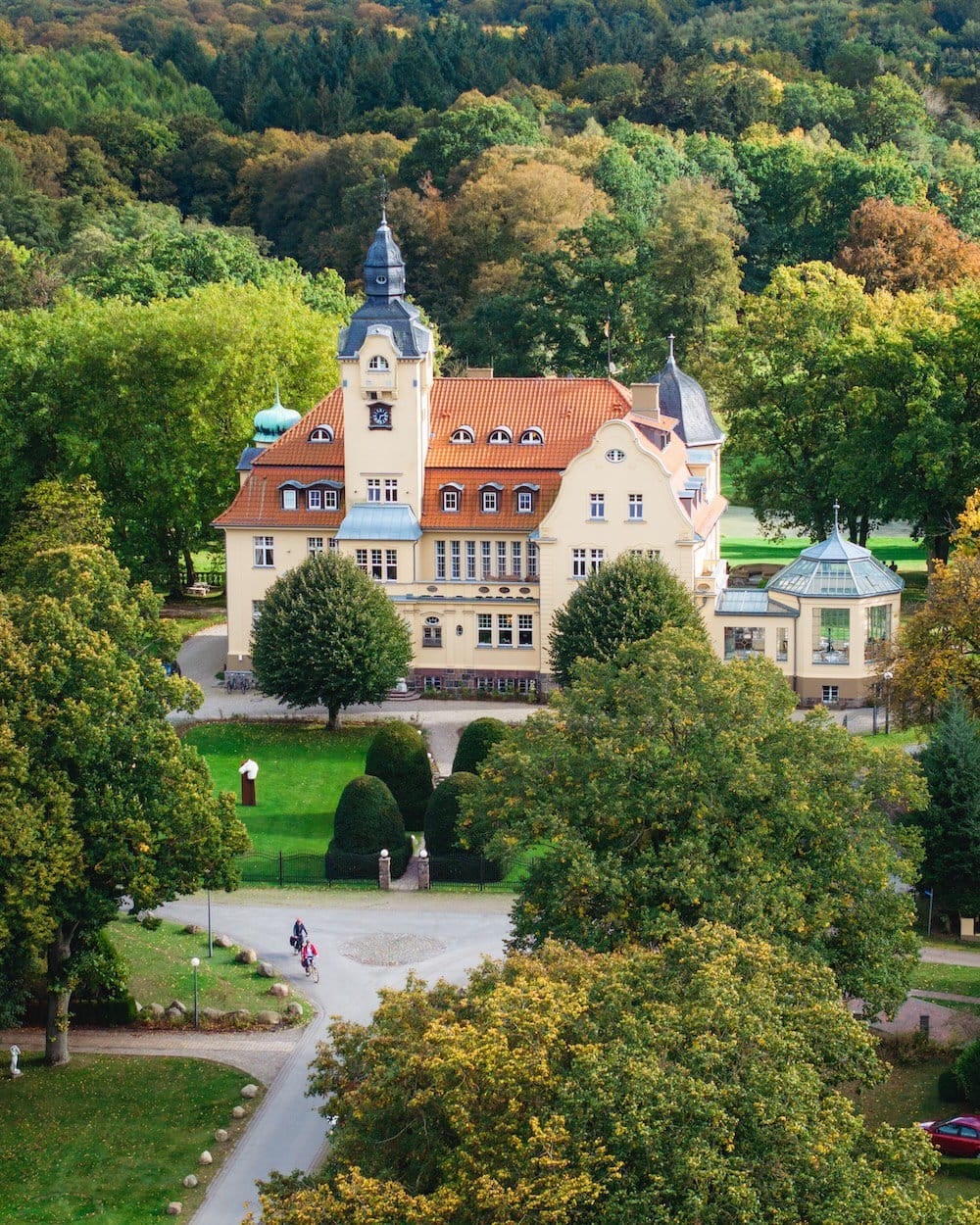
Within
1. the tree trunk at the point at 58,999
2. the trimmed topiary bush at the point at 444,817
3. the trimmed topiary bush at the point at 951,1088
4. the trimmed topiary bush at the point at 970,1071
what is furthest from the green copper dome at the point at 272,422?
the trimmed topiary bush at the point at 970,1071

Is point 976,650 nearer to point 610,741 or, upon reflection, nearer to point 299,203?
point 610,741

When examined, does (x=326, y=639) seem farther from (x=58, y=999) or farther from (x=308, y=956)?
(x=58, y=999)

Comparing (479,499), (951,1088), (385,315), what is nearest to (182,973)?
(951,1088)

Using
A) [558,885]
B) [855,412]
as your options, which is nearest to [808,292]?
[855,412]

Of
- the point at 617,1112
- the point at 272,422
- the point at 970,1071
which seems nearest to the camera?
the point at 617,1112

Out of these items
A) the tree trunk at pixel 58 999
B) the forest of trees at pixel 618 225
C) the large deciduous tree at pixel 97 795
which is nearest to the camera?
the large deciduous tree at pixel 97 795

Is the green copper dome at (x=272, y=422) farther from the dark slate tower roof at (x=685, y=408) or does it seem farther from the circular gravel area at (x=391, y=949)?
the circular gravel area at (x=391, y=949)
